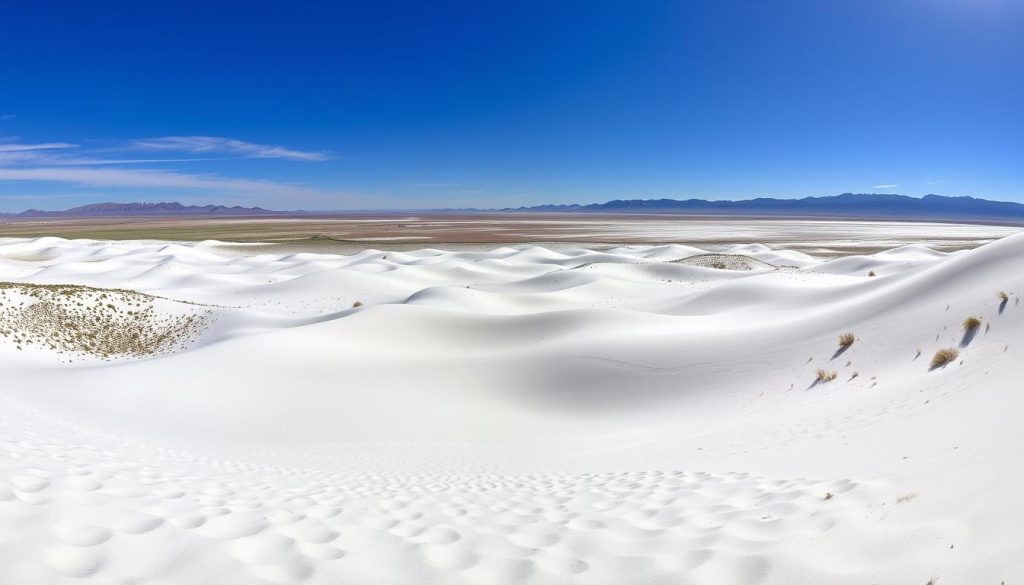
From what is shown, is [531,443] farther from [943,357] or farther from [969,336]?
[969,336]

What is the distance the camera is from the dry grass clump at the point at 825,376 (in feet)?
30.8

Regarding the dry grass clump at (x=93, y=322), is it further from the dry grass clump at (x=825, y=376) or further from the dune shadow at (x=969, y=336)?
the dune shadow at (x=969, y=336)

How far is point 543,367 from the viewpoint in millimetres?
13453

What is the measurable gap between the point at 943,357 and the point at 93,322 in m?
24.4

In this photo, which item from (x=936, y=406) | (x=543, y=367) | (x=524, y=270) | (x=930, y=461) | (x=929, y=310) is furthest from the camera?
(x=524, y=270)

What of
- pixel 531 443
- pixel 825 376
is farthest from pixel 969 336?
pixel 531 443

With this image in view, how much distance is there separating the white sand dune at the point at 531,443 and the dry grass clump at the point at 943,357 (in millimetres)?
177

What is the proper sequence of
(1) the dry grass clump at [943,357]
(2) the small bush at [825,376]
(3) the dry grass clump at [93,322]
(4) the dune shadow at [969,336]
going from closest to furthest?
(1) the dry grass clump at [943,357]
(4) the dune shadow at [969,336]
(2) the small bush at [825,376]
(3) the dry grass clump at [93,322]

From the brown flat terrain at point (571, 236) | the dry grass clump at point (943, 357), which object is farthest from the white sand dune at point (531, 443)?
the brown flat terrain at point (571, 236)

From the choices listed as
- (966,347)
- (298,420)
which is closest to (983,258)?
(966,347)

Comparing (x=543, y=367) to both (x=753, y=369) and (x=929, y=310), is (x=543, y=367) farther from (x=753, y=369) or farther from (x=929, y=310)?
(x=929, y=310)

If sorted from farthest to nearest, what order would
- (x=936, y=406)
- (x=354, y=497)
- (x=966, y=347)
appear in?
(x=966, y=347) < (x=936, y=406) < (x=354, y=497)

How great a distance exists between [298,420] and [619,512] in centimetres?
802

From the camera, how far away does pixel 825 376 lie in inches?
375
